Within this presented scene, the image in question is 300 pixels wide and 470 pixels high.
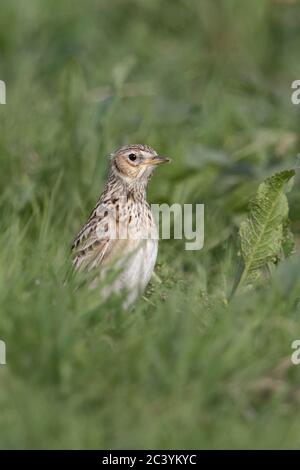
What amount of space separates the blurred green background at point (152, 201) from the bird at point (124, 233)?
126 mm

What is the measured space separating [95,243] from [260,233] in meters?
0.86

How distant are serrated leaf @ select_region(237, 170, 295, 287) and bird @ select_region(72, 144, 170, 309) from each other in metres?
0.47

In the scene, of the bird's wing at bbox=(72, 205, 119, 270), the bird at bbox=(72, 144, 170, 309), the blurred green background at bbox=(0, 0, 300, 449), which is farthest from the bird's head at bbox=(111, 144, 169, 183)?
the blurred green background at bbox=(0, 0, 300, 449)

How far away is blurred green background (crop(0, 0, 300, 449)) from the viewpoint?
177 inches

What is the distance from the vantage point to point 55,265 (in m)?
5.68

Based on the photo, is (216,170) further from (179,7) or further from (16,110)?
(179,7)

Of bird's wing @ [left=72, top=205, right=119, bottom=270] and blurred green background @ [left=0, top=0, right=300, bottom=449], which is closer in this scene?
blurred green background @ [left=0, top=0, right=300, bottom=449]

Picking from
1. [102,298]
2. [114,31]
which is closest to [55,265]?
[102,298]

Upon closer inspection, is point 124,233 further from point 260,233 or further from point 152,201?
point 152,201

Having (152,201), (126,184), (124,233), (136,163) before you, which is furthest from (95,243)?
(152,201)

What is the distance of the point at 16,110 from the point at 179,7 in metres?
4.12

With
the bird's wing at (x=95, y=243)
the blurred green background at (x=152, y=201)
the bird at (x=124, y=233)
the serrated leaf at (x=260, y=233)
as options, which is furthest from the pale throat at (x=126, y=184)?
the serrated leaf at (x=260, y=233)

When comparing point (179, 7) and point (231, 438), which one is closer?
point (231, 438)

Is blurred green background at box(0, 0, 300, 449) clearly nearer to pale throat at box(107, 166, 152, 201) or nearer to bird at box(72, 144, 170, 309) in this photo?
bird at box(72, 144, 170, 309)
